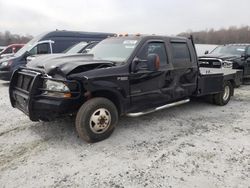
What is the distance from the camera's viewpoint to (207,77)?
6211 millimetres

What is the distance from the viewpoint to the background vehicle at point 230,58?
9.50m

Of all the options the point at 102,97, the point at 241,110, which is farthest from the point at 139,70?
the point at 241,110

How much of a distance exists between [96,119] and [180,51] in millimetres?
2565

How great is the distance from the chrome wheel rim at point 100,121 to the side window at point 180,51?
6.68 ft

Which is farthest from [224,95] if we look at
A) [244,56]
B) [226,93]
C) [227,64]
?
[244,56]

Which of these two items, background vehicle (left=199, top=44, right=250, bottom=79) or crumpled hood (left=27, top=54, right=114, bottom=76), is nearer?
crumpled hood (left=27, top=54, right=114, bottom=76)

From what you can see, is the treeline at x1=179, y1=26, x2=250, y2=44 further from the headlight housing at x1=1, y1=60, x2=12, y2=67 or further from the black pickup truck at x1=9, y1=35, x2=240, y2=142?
the black pickup truck at x1=9, y1=35, x2=240, y2=142

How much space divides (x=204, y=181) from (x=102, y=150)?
156 cm

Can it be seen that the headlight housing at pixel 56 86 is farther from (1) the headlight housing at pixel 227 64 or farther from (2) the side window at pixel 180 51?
(1) the headlight housing at pixel 227 64

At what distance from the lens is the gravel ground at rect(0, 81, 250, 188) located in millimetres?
3172

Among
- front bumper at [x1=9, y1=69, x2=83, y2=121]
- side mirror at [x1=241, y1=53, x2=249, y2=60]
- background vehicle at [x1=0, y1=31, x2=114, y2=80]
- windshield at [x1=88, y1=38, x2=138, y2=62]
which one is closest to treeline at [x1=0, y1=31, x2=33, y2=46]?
background vehicle at [x1=0, y1=31, x2=114, y2=80]

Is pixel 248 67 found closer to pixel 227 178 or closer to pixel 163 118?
pixel 163 118

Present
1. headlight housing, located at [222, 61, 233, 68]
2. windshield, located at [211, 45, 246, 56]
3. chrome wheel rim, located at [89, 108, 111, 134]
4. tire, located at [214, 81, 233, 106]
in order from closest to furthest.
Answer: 1. chrome wheel rim, located at [89, 108, 111, 134]
2. tire, located at [214, 81, 233, 106]
3. headlight housing, located at [222, 61, 233, 68]
4. windshield, located at [211, 45, 246, 56]

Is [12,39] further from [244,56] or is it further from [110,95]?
[110,95]
